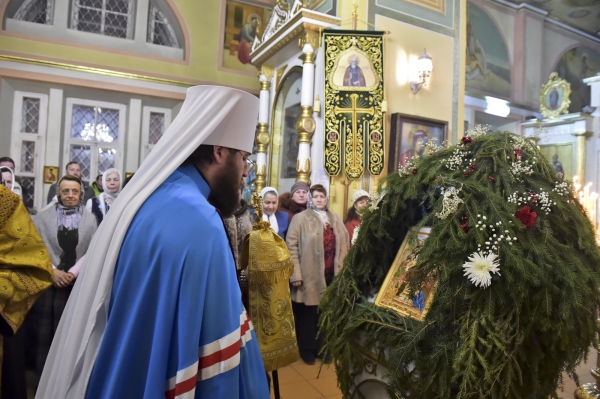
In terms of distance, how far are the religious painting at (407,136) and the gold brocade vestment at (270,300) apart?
424 centimetres

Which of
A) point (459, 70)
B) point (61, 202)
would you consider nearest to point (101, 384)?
point (61, 202)

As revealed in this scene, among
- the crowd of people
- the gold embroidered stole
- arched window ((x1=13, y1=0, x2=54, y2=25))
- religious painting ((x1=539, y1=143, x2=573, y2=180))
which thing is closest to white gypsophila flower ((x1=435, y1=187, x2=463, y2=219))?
the crowd of people

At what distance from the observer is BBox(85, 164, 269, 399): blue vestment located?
117 centimetres

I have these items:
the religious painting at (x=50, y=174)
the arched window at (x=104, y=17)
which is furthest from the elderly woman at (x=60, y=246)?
the arched window at (x=104, y=17)

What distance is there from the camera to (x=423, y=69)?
6.18 meters

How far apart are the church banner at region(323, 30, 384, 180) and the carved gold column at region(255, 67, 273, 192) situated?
182 centimetres

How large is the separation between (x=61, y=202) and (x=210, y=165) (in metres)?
2.36

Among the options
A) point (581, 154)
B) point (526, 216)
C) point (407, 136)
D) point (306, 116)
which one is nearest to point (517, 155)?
point (526, 216)

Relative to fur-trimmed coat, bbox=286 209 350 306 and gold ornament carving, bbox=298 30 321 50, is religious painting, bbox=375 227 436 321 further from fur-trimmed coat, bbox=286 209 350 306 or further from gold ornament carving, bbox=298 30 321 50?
gold ornament carving, bbox=298 30 321 50

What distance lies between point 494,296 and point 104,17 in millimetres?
9618

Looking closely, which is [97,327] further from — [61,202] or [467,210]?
[61,202]

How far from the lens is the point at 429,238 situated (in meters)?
1.74

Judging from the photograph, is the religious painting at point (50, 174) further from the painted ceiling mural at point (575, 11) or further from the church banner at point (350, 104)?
the painted ceiling mural at point (575, 11)

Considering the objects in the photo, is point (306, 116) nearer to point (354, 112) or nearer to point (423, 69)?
point (354, 112)
